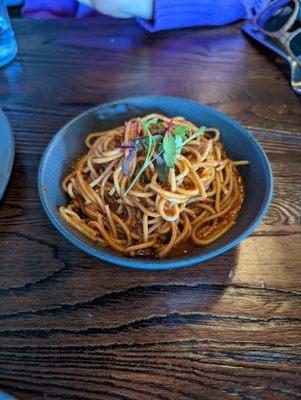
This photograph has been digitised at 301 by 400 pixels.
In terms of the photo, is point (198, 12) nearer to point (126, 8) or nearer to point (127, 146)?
point (126, 8)

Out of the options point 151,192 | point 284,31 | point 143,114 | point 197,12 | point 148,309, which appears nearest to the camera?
point 148,309

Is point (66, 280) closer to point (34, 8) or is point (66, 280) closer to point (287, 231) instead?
point (287, 231)

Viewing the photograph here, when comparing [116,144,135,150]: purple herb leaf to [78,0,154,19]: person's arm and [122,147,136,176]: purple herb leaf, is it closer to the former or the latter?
[122,147,136,176]: purple herb leaf

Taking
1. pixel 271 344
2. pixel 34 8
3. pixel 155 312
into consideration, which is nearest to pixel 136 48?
pixel 34 8

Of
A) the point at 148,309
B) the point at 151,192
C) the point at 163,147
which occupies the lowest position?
the point at 148,309

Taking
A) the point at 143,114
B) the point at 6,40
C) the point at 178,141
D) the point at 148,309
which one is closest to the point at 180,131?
the point at 178,141

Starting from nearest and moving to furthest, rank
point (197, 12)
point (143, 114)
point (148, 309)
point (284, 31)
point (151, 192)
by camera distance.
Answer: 1. point (148, 309)
2. point (151, 192)
3. point (143, 114)
4. point (284, 31)
5. point (197, 12)
